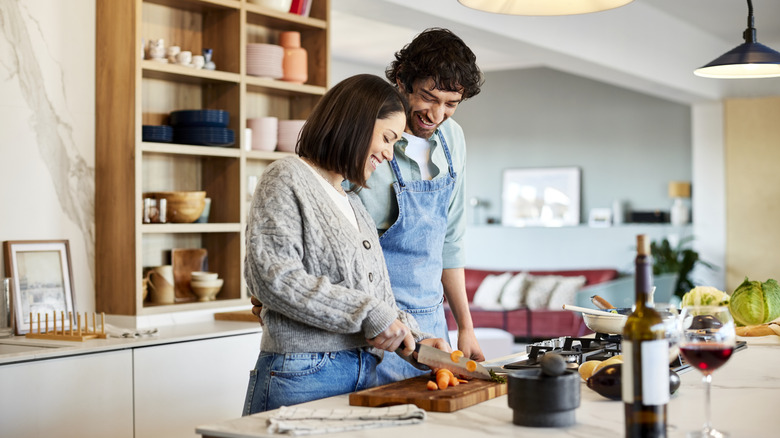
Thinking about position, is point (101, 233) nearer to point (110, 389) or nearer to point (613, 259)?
point (110, 389)

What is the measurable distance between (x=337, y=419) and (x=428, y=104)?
1.00 meters

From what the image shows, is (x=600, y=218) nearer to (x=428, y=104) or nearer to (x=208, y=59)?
(x=208, y=59)

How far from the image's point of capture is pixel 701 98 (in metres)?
8.23

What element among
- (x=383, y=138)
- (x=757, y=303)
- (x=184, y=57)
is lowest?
(x=757, y=303)

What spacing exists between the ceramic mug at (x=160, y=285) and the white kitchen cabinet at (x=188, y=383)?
420mm

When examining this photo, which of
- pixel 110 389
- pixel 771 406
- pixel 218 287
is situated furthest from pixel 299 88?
pixel 771 406

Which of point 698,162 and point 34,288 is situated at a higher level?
point 698,162

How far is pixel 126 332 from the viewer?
310 cm

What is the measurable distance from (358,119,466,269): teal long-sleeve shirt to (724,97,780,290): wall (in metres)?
6.74

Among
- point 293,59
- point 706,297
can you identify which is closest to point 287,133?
point 293,59

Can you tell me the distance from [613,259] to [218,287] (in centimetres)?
Result: 625

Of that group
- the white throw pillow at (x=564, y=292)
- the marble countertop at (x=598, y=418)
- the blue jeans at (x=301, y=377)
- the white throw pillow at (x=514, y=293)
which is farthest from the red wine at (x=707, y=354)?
the white throw pillow at (x=514, y=293)

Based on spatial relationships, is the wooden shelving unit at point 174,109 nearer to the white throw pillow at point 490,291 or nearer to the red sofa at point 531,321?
the red sofa at point 531,321

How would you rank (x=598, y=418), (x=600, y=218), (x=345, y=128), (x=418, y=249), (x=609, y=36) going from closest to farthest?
(x=598, y=418)
(x=345, y=128)
(x=418, y=249)
(x=609, y=36)
(x=600, y=218)
